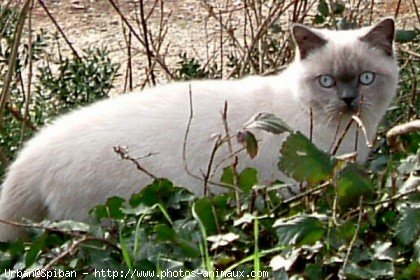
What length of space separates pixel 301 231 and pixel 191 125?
125 centimetres

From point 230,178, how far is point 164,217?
0.19 m

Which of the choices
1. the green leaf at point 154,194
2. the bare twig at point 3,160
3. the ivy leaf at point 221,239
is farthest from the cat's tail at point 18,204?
the ivy leaf at point 221,239

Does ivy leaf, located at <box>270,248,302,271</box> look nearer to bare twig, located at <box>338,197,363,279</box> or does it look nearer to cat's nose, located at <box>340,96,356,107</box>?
bare twig, located at <box>338,197,363,279</box>

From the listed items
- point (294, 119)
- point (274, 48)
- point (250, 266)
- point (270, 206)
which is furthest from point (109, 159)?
point (274, 48)

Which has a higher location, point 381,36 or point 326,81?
point 381,36

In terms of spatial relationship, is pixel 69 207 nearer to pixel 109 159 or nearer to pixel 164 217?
pixel 109 159

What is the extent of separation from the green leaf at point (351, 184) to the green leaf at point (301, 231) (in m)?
0.08

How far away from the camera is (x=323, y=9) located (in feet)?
13.2

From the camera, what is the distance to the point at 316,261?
2057 millimetres

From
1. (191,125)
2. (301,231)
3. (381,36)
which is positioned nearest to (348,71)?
(381,36)

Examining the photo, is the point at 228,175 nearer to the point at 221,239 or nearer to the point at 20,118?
→ the point at 221,239

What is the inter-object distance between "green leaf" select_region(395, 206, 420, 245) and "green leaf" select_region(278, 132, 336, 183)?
18 centimetres

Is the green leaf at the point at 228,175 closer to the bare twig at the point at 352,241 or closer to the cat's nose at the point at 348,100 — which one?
the bare twig at the point at 352,241

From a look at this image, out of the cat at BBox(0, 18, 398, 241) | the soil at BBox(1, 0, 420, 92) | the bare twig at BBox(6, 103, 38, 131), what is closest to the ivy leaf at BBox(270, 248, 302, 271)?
the cat at BBox(0, 18, 398, 241)
